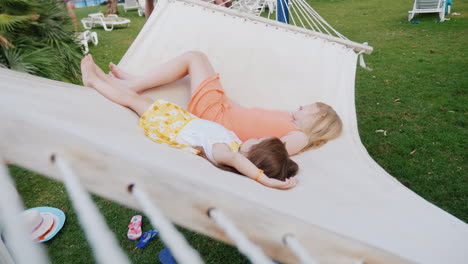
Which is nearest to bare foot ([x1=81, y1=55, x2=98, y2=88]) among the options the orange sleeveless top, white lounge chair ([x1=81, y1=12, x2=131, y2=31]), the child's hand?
the orange sleeveless top

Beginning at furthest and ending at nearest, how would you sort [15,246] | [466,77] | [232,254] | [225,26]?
[466,77]
[225,26]
[232,254]
[15,246]

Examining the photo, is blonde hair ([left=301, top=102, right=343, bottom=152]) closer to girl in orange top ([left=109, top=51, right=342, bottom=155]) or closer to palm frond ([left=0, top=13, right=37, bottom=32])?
girl in orange top ([left=109, top=51, right=342, bottom=155])

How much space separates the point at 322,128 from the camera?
1.84 m

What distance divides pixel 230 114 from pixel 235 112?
1.4 inches

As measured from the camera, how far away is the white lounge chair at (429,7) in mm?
6936

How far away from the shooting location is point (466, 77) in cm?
389

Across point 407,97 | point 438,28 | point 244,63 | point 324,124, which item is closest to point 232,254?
point 324,124

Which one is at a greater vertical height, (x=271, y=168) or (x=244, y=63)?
(x=244, y=63)

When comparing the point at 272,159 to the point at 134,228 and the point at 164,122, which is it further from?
the point at 134,228

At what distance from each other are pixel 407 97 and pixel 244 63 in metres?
2.23

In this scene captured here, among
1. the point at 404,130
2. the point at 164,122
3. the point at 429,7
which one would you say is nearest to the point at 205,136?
the point at 164,122

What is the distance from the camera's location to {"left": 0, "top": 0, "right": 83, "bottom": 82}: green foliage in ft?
10.6

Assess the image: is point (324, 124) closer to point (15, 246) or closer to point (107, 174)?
point (107, 174)

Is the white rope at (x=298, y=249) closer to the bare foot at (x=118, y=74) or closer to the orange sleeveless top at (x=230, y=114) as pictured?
the orange sleeveless top at (x=230, y=114)
